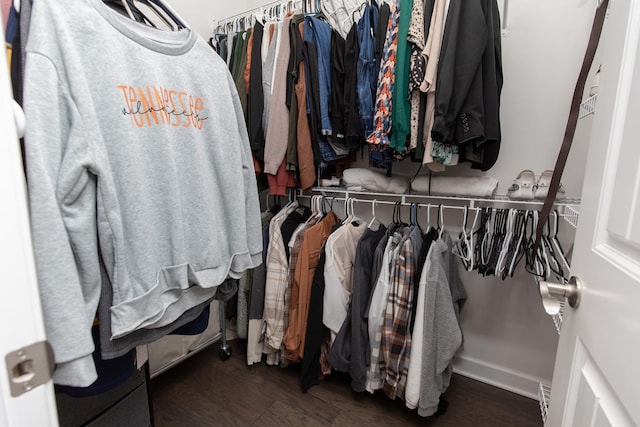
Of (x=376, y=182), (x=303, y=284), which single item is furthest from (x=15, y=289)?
(x=376, y=182)

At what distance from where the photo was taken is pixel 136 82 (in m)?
0.61

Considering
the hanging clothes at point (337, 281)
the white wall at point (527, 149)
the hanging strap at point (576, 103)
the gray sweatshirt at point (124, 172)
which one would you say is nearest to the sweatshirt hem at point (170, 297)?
the gray sweatshirt at point (124, 172)

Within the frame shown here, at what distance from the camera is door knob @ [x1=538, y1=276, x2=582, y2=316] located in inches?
20.6

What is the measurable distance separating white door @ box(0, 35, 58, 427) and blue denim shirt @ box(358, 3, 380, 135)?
1190mm

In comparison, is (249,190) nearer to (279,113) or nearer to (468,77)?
(279,113)

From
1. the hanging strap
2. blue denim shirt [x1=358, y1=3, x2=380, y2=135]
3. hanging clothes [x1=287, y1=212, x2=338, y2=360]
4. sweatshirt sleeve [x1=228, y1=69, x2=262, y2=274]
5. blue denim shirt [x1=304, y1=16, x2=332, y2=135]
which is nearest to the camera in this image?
the hanging strap

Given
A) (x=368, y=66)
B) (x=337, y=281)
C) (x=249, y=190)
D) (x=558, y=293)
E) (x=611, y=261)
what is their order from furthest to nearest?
(x=337, y=281), (x=368, y=66), (x=249, y=190), (x=558, y=293), (x=611, y=261)

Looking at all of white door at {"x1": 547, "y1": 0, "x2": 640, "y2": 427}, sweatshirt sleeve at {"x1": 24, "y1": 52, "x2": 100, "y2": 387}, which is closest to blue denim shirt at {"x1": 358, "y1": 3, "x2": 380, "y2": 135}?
white door at {"x1": 547, "y1": 0, "x2": 640, "y2": 427}

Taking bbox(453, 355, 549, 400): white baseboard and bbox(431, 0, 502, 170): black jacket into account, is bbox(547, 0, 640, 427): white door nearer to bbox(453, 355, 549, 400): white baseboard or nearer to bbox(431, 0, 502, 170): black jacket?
bbox(431, 0, 502, 170): black jacket

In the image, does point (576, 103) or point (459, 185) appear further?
point (459, 185)

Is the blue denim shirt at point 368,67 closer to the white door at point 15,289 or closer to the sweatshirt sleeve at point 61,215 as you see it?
the sweatshirt sleeve at point 61,215

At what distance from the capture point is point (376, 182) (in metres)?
1.52

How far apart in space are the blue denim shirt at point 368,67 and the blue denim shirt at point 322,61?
181 millimetres

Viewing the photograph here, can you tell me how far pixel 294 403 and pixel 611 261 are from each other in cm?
148
